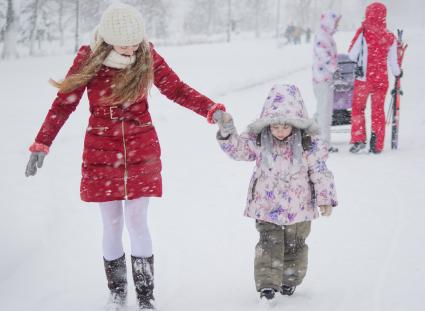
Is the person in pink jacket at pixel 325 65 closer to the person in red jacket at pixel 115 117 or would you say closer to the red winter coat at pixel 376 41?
the red winter coat at pixel 376 41

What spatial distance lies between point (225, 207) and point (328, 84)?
3.57 meters

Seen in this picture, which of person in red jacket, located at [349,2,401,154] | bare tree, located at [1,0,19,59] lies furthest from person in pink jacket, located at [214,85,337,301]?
bare tree, located at [1,0,19,59]

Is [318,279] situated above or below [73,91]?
below

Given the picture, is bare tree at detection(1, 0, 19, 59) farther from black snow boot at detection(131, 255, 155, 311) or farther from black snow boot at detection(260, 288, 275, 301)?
black snow boot at detection(260, 288, 275, 301)

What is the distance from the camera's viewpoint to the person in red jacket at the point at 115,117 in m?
3.16

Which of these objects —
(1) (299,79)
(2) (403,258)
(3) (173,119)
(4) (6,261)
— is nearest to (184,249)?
(4) (6,261)

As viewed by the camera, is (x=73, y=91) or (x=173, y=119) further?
(x=173, y=119)

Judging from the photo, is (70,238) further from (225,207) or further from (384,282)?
(384,282)

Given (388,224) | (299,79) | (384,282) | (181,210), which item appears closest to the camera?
(384,282)

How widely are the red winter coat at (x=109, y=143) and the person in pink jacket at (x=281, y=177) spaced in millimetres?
529

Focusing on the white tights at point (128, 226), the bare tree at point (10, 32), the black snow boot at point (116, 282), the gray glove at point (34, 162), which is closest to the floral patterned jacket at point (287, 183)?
the white tights at point (128, 226)

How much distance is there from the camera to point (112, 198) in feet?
10.7

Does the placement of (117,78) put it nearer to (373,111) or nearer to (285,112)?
(285,112)

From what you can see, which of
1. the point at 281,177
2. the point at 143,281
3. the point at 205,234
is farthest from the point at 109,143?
the point at 205,234
